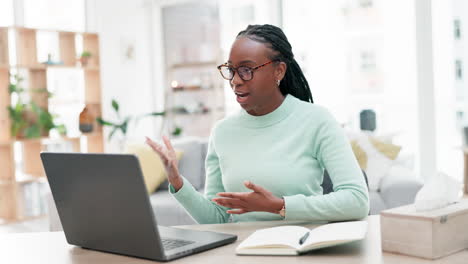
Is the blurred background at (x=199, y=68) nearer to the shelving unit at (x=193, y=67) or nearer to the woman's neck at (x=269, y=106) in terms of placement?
the shelving unit at (x=193, y=67)

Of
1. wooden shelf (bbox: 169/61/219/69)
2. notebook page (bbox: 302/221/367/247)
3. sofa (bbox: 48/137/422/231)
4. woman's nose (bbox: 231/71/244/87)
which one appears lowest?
sofa (bbox: 48/137/422/231)

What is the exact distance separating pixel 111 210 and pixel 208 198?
62cm

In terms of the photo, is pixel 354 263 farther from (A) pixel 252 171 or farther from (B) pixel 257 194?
(A) pixel 252 171

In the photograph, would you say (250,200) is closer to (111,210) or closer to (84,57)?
(111,210)

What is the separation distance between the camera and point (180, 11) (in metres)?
6.74

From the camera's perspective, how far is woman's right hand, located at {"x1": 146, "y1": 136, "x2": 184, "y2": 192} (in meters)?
1.41

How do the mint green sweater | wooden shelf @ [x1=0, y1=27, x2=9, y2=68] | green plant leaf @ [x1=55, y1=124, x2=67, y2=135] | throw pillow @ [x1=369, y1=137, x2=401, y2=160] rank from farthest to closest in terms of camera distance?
green plant leaf @ [x1=55, y1=124, x2=67, y2=135] < wooden shelf @ [x1=0, y1=27, x2=9, y2=68] < throw pillow @ [x1=369, y1=137, x2=401, y2=160] < the mint green sweater

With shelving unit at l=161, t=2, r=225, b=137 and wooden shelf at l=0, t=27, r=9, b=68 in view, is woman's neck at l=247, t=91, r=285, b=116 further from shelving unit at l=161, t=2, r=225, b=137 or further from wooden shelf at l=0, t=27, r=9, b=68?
shelving unit at l=161, t=2, r=225, b=137

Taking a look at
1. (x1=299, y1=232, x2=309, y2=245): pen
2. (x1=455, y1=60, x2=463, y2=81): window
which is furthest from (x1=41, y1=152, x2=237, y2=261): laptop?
(x1=455, y1=60, x2=463, y2=81): window

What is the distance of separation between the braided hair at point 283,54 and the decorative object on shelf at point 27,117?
13.2 feet

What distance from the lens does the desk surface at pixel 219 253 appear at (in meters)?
1.14

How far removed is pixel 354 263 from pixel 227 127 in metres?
0.78

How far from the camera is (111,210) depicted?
1188 millimetres

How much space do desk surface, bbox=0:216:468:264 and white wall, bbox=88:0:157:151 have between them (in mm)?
4788
